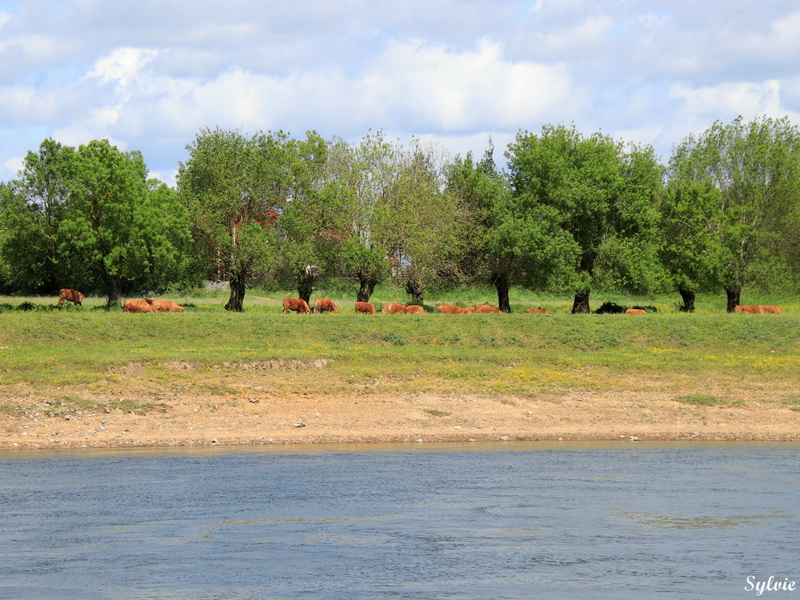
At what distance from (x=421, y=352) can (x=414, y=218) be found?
23.4 m

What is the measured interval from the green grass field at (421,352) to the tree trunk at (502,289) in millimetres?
13725

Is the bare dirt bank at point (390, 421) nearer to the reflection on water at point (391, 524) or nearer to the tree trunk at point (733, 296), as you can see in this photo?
the reflection on water at point (391, 524)

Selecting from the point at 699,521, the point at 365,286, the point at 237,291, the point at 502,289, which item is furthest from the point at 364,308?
the point at 699,521

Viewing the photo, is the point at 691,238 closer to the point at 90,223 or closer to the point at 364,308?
the point at 364,308

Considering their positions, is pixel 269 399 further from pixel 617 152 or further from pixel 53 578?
pixel 617 152

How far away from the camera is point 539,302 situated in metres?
76.1

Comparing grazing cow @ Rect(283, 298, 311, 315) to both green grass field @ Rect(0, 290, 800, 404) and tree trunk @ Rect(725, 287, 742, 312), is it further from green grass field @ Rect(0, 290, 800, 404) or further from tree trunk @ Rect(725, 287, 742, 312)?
tree trunk @ Rect(725, 287, 742, 312)

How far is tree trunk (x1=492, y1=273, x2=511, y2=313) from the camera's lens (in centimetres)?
6178

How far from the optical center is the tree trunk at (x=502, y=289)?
61781mm

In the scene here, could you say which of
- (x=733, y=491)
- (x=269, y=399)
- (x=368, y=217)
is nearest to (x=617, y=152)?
(x=368, y=217)

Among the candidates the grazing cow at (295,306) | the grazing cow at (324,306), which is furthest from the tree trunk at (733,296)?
the grazing cow at (295,306)

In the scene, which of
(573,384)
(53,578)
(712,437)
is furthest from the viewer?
(573,384)

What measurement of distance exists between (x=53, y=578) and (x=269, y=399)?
683 inches

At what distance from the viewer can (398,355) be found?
123 ft
